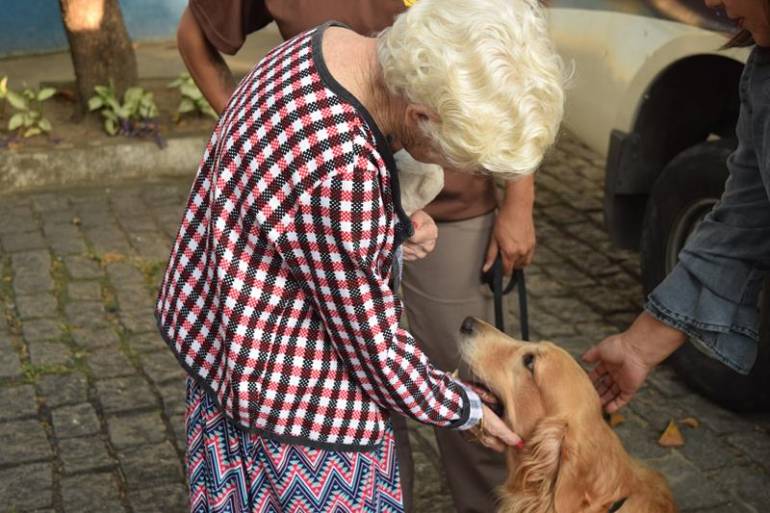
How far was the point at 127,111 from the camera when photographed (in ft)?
24.1

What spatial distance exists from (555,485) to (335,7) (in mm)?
1424

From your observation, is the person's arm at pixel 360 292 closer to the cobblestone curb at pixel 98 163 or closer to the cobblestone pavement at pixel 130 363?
the cobblestone pavement at pixel 130 363

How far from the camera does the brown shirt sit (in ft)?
10.5

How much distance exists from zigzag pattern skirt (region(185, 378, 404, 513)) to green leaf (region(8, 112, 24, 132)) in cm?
489

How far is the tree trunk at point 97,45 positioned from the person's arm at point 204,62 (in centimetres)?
384

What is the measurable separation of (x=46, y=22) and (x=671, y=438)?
6612 millimetres

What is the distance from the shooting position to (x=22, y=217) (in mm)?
6492

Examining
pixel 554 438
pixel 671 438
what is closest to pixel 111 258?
pixel 671 438

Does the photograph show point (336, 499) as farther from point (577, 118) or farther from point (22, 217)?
point (22, 217)

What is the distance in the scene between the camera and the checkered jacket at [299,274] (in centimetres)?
228

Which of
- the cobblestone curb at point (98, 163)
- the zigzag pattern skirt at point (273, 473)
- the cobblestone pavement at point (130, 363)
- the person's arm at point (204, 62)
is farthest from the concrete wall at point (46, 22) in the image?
the zigzag pattern skirt at point (273, 473)

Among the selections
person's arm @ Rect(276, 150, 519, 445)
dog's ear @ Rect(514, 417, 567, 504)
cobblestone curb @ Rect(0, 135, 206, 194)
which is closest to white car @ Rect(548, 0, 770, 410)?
dog's ear @ Rect(514, 417, 567, 504)

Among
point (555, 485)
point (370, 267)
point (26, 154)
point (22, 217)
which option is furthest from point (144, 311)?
point (370, 267)

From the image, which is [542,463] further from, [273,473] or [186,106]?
[186,106]
